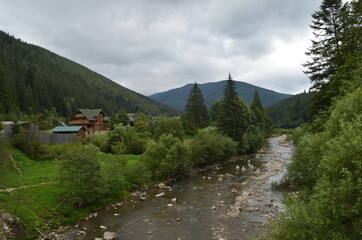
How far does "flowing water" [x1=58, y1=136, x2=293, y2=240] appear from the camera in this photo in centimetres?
2095

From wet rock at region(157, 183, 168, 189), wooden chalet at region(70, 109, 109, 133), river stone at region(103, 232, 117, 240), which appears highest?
wooden chalet at region(70, 109, 109, 133)

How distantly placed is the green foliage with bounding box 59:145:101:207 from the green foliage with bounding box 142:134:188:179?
13.9 m

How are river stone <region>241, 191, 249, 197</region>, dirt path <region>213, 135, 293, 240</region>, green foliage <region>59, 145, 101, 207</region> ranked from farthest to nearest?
river stone <region>241, 191, 249, 197</region> → green foliage <region>59, 145, 101, 207</region> → dirt path <region>213, 135, 293, 240</region>

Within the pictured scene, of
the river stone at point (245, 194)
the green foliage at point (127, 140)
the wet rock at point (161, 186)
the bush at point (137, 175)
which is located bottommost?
the wet rock at point (161, 186)

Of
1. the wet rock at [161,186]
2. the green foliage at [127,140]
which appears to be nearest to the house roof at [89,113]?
the green foliage at [127,140]

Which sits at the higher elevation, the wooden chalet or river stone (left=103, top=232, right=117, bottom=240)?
the wooden chalet

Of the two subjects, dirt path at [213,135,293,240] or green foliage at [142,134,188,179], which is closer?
dirt path at [213,135,293,240]

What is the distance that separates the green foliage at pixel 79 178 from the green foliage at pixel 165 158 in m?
13.9

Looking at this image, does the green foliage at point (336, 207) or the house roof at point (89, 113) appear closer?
the green foliage at point (336, 207)

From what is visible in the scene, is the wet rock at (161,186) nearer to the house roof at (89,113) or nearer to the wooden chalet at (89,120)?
the wooden chalet at (89,120)

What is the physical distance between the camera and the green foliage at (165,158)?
39.8 m

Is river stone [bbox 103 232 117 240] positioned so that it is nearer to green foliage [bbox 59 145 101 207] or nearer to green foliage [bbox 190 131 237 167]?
green foliage [bbox 59 145 101 207]

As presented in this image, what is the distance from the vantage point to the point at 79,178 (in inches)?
1008

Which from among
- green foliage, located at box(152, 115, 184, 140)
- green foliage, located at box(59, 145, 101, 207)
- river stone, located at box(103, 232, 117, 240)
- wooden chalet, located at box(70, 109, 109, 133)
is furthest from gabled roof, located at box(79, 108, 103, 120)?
river stone, located at box(103, 232, 117, 240)
